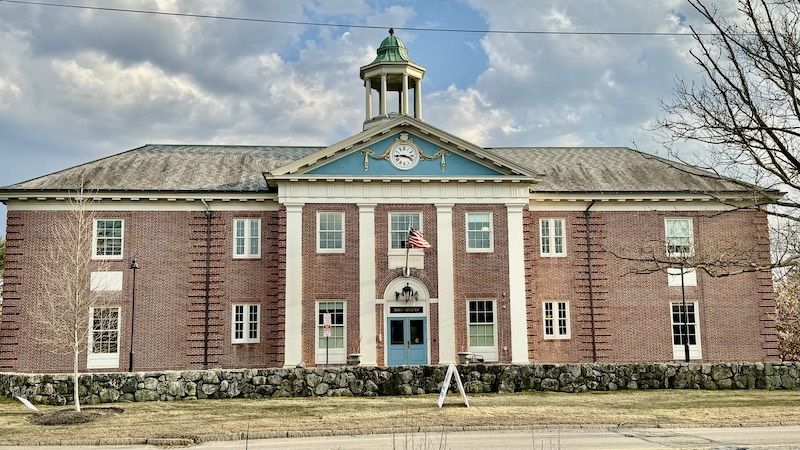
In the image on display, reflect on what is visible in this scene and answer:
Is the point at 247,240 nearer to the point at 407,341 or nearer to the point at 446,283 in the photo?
the point at 407,341

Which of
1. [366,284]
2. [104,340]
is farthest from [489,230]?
[104,340]

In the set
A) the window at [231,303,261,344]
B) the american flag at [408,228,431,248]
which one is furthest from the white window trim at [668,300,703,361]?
the window at [231,303,261,344]

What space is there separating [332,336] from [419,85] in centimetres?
1302

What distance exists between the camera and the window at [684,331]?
32375 millimetres

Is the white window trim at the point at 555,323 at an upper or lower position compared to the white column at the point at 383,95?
lower

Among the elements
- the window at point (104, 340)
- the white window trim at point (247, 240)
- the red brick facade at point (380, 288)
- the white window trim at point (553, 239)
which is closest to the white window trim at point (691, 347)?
the red brick facade at point (380, 288)

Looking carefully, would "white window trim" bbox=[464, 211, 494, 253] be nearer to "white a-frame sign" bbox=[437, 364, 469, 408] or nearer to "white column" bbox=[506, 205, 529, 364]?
"white column" bbox=[506, 205, 529, 364]

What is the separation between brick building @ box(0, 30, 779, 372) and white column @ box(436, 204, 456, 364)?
0.19 feet

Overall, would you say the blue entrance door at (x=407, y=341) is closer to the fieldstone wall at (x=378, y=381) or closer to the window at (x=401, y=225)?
the window at (x=401, y=225)

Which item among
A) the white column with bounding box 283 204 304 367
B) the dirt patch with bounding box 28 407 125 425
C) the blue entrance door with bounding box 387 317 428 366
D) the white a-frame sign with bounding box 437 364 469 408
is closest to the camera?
the dirt patch with bounding box 28 407 125 425

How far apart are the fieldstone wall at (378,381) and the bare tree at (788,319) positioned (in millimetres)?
15255

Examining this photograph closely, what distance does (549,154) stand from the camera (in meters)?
37.1

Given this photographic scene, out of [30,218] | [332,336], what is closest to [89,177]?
[30,218]

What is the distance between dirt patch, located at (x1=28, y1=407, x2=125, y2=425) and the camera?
1847 centimetres
